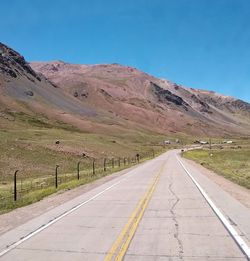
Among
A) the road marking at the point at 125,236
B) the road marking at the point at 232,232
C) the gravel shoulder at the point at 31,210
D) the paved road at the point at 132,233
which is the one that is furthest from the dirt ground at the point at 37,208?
the road marking at the point at 125,236

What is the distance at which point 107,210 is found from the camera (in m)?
16.5

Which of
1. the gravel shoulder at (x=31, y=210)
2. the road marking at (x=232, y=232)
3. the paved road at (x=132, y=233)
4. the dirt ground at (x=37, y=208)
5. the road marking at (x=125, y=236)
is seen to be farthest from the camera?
the dirt ground at (x=37, y=208)

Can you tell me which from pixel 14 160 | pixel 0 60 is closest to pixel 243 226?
pixel 14 160

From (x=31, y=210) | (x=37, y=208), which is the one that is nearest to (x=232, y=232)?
(x=31, y=210)

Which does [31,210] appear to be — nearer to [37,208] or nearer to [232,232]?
[37,208]

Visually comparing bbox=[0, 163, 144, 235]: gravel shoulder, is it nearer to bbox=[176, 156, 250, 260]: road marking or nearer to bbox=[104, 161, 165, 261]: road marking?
bbox=[104, 161, 165, 261]: road marking

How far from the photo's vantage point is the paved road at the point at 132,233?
9.53 meters

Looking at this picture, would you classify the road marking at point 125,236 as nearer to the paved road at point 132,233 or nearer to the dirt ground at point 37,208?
the paved road at point 132,233

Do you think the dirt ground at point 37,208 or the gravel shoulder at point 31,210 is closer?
the gravel shoulder at point 31,210

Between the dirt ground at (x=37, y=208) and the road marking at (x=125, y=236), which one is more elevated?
the dirt ground at (x=37, y=208)

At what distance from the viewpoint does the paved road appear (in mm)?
9531

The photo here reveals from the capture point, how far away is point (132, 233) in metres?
11.8

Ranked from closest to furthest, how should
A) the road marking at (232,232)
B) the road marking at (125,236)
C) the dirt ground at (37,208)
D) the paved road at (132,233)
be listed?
the road marking at (125,236)
the paved road at (132,233)
the road marking at (232,232)
the dirt ground at (37,208)

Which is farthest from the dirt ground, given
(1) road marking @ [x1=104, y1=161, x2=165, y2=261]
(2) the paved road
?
(1) road marking @ [x1=104, y1=161, x2=165, y2=261]
